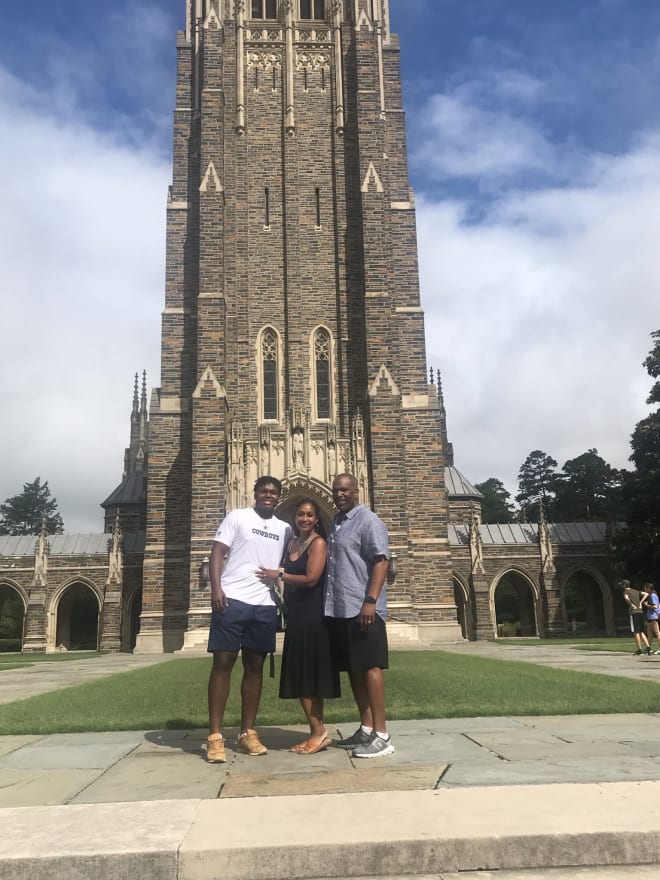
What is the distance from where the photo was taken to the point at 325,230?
24.2m

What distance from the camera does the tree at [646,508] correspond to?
3017 centimetres

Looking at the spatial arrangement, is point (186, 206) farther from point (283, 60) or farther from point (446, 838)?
point (446, 838)

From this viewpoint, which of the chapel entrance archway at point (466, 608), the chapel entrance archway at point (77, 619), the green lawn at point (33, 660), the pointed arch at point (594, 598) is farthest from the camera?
the pointed arch at point (594, 598)

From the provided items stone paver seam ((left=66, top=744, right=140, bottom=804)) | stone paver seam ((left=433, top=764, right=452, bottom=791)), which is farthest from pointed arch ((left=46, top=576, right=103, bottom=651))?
stone paver seam ((left=433, top=764, right=452, bottom=791))

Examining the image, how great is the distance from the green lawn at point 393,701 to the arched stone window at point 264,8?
23.9 meters

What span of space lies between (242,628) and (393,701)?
2732mm

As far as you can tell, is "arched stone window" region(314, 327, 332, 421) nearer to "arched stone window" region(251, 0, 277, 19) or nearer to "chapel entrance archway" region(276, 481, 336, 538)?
"chapel entrance archway" region(276, 481, 336, 538)

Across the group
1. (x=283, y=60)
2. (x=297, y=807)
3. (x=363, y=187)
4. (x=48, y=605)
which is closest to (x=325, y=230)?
(x=363, y=187)

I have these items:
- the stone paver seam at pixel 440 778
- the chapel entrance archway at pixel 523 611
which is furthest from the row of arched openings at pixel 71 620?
the stone paver seam at pixel 440 778

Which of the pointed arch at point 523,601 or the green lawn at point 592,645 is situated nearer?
the green lawn at point 592,645

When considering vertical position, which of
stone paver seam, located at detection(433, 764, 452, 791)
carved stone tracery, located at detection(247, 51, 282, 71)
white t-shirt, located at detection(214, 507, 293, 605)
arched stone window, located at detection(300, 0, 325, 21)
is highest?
arched stone window, located at detection(300, 0, 325, 21)

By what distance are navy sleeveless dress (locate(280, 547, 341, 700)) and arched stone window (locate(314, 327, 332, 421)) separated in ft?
58.6

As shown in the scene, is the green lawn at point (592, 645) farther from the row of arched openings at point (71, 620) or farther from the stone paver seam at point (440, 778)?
the row of arched openings at point (71, 620)

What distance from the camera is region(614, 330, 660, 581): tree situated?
30172 millimetres
